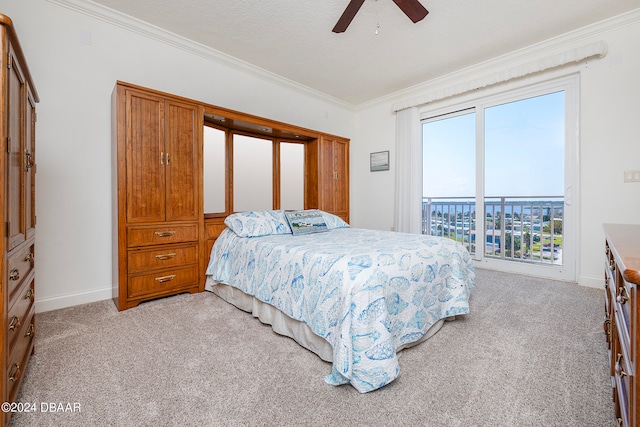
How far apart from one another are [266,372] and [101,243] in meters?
2.19

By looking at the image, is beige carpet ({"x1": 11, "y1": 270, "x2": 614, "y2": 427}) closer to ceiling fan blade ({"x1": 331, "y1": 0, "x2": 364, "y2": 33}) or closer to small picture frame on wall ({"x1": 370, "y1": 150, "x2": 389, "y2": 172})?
ceiling fan blade ({"x1": 331, "y1": 0, "x2": 364, "y2": 33})

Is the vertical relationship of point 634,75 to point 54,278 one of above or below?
above

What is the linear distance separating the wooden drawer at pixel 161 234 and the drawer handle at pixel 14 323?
4.09 ft

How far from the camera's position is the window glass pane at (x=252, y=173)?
352 centimetres

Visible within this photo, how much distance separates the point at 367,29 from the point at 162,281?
3245 millimetres

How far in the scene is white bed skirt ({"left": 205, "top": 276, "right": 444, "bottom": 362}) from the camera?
166 cm

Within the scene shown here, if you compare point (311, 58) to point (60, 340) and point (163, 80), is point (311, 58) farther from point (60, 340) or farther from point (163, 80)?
point (60, 340)

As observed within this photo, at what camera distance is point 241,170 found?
3.56 meters

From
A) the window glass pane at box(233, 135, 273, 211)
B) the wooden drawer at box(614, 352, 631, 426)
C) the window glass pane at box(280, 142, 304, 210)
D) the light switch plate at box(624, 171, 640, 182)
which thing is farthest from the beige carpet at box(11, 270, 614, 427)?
the window glass pane at box(280, 142, 304, 210)

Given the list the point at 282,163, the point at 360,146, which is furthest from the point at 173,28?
A: the point at 360,146

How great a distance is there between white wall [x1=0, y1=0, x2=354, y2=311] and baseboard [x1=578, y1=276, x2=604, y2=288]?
15.9ft

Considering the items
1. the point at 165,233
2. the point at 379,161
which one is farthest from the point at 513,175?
the point at 165,233

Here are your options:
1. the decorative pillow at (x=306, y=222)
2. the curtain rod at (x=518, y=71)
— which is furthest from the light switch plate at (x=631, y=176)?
the decorative pillow at (x=306, y=222)

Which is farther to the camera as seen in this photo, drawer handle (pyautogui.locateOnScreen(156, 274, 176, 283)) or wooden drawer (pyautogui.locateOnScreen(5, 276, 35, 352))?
drawer handle (pyautogui.locateOnScreen(156, 274, 176, 283))
